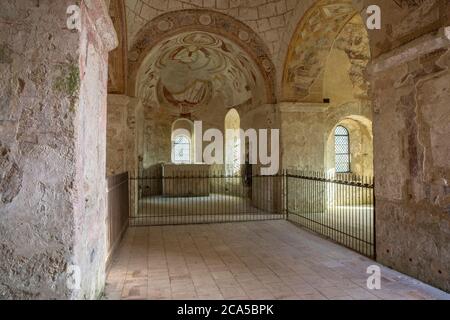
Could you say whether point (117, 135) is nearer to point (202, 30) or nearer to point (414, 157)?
point (202, 30)

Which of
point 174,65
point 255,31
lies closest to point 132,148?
point 255,31

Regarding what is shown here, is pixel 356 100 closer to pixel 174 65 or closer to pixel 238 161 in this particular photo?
pixel 238 161

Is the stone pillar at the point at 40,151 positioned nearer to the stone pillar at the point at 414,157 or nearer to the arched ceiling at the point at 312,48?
the stone pillar at the point at 414,157

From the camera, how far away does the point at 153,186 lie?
14680 mm

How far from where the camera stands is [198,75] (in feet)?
48.7

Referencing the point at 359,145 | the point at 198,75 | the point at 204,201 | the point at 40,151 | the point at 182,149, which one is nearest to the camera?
the point at 40,151

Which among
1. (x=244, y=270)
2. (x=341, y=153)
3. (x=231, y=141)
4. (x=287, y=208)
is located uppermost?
(x=231, y=141)

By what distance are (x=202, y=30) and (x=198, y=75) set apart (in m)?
4.98

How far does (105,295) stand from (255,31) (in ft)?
27.8

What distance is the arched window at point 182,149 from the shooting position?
54.3 feet

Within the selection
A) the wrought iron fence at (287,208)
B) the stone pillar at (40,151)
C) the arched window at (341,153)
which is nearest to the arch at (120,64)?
the wrought iron fence at (287,208)

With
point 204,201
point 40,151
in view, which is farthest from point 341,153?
point 40,151

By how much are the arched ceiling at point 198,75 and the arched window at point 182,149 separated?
5.16 ft

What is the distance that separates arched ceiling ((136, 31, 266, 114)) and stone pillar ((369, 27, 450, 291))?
5848 millimetres
